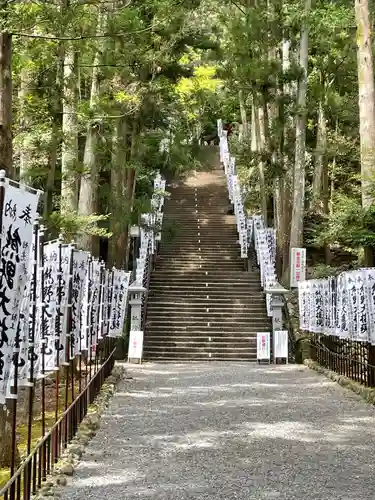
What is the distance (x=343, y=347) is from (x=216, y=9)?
45.6 feet

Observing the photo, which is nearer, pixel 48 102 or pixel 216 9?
pixel 48 102

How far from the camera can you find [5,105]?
5.39m

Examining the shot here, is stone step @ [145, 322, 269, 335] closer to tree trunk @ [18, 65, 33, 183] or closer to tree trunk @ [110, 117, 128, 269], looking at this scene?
tree trunk @ [110, 117, 128, 269]

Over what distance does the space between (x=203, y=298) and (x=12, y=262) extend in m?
14.0

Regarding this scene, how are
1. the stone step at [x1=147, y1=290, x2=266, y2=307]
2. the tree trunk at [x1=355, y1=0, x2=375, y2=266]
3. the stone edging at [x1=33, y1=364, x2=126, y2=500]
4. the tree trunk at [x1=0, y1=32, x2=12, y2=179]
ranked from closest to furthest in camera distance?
the stone edging at [x1=33, y1=364, x2=126, y2=500] < the tree trunk at [x1=0, y1=32, x2=12, y2=179] < the tree trunk at [x1=355, y1=0, x2=375, y2=266] < the stone step at [x1=147, y1=290, x2=266, y2=307]

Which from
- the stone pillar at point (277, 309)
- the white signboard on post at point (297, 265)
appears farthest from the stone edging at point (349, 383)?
the white signboard on post at point (297, 265)

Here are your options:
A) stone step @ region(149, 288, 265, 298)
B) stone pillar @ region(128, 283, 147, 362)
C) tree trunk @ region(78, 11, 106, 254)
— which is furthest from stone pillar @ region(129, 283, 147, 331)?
tree trunk @ region(78, 11, 106, 254)

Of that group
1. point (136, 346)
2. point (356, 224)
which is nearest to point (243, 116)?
point (136, 346)

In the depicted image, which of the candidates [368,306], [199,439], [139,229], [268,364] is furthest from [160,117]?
[199,439]

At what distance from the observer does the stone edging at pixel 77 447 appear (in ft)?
15.8

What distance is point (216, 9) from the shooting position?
Answer: 2223cm

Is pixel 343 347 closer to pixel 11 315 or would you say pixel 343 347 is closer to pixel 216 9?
pixel 11 315

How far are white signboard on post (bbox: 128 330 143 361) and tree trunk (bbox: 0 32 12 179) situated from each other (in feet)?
31.7

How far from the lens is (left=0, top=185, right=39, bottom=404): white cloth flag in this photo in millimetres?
3857
